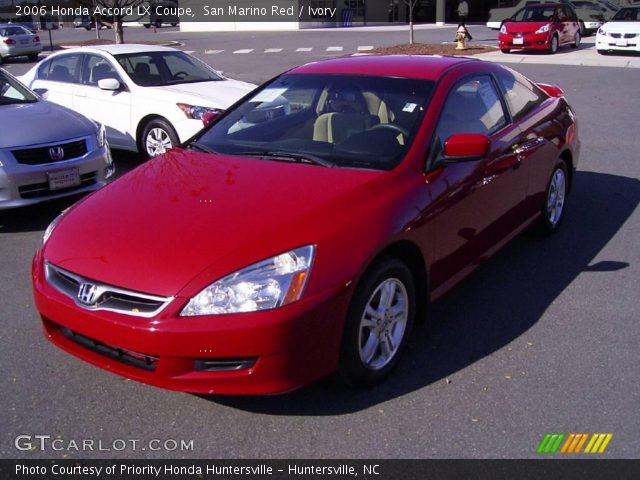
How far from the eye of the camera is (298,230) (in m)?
3.16

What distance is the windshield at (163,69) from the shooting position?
28.5 feet

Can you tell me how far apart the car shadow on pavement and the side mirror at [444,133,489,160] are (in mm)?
1069

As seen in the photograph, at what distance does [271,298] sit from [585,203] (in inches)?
184

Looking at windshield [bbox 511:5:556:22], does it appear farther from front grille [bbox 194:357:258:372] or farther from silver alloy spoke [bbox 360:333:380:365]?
front grille [bbox 194:357:258:372]

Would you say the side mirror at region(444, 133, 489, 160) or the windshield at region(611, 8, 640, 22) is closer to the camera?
the side mirror at region(444, 133, 489, 160)

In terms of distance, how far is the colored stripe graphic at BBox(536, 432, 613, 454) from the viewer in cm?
299

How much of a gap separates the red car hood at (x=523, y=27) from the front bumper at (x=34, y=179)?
18.5 metres

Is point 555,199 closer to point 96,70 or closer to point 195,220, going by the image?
point 195,220

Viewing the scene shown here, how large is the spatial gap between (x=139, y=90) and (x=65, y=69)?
5.29ft

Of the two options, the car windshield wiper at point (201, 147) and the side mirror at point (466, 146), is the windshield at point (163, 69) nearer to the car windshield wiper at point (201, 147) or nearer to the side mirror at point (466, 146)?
the car windshield wiper at point (201, 147)

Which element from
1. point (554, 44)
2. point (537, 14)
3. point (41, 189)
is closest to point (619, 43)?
point (554, 44)

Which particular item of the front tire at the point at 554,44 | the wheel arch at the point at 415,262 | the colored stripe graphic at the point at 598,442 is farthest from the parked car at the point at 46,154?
the front tire at the point at 554,44

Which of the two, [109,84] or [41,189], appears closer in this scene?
[41,189]

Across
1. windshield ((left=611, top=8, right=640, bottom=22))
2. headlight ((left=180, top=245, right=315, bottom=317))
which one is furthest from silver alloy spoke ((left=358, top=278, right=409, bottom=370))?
windshield ((left=611, top=8, right=640, bottom=22))
